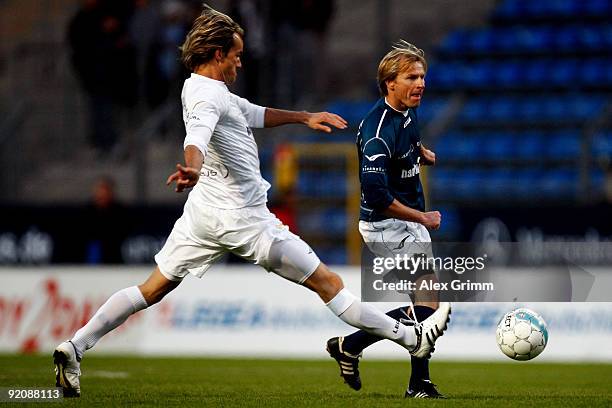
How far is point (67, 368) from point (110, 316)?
0.40 m

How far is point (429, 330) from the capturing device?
7.52 meters

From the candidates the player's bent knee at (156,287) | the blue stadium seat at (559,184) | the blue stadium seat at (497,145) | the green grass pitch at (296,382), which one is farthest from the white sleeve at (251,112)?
the blue stadium seat at (497,145)

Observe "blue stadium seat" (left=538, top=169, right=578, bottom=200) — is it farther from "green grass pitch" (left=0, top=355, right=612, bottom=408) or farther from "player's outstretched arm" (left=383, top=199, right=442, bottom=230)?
"player's outstretched arm" (left=383, top=199, right=442, bottom=230)

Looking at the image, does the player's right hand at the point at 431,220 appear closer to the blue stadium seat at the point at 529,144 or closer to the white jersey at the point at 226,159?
the white jersey at the point at 226,159

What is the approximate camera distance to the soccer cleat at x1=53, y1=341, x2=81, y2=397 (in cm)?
750

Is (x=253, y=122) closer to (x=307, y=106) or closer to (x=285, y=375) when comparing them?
(x=285, y=375)

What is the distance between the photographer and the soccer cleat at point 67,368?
7.50 metres

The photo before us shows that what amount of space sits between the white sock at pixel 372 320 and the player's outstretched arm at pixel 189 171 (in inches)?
52.3

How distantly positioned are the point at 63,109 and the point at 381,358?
6296 mm

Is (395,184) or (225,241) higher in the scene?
(395,184)

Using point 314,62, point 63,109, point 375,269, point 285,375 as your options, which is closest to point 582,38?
point 314,62

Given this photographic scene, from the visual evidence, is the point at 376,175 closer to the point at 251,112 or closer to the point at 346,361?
the point at 251,112

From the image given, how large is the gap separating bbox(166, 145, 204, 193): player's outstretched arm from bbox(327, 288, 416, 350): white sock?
A: 1.33 metres

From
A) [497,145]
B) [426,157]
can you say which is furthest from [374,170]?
[497,145]
